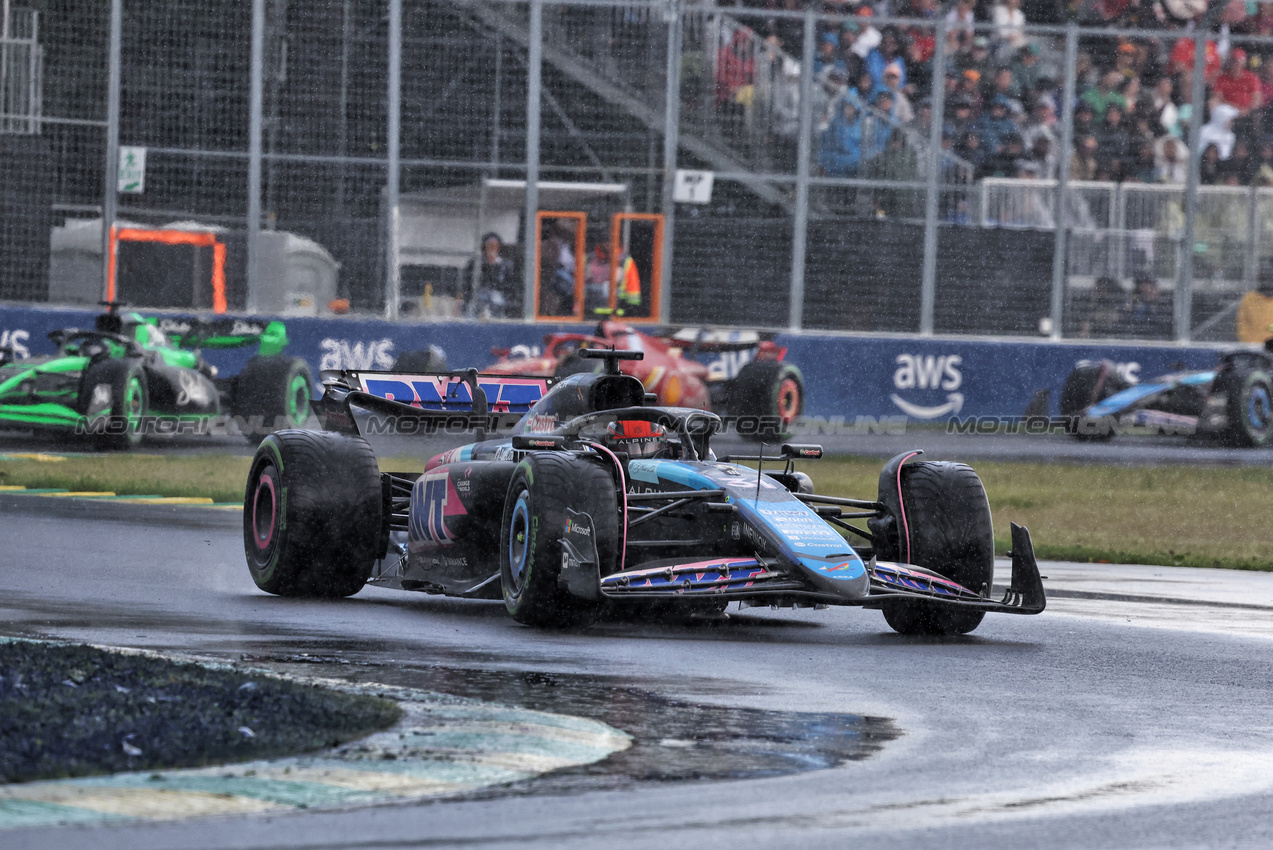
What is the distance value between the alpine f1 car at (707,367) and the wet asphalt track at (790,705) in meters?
8.67

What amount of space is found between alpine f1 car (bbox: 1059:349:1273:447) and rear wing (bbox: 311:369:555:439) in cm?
1117

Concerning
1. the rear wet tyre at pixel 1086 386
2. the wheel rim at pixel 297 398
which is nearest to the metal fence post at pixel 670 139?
the wheel rim at pixel 297 398

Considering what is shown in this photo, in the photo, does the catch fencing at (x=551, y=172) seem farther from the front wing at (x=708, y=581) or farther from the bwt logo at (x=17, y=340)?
the front wing at (x=708, y=581)

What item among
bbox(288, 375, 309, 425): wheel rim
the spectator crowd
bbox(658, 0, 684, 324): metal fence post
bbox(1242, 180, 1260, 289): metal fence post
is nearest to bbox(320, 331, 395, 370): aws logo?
bbox(288, 375, 309, 425): wheel rim

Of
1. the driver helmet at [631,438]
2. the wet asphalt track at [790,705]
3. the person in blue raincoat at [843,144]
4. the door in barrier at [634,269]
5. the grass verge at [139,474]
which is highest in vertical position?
the person in blue raincoat at [843,144]

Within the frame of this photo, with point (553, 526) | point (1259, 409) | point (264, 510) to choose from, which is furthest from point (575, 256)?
point (553, 526)

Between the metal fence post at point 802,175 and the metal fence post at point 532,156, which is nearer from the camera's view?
the metal fence post at point 532,156

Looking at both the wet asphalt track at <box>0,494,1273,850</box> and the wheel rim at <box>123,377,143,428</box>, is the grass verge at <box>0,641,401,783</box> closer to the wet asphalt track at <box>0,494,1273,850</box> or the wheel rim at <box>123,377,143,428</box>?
the wet asphalt track at <box>0,494,1273,850</box>

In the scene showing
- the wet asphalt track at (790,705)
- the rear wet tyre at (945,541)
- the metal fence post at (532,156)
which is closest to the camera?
the wet asphalt track at (790,705)

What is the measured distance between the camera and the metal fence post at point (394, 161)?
2098 cm

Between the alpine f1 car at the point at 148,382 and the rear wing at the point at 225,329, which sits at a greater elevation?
the rear wing at the point at 225,329

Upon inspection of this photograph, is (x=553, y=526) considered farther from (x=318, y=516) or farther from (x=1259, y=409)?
(x=1259, y=409)

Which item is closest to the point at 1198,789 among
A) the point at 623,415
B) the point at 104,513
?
the point at 623,415

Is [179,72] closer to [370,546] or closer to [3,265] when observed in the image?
[3,265]
